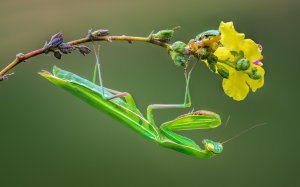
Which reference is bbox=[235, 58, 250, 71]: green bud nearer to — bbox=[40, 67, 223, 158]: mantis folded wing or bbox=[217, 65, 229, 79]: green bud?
bbox=[217, 65, 229, 79]: green bud

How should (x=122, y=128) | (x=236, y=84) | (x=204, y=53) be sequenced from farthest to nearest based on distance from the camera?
(x=122, y=128) < (x=236, y=84) < (x=204, y=53)

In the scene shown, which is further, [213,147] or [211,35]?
[213,147]

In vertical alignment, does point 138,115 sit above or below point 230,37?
below

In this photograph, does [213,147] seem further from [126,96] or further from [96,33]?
[96,33]

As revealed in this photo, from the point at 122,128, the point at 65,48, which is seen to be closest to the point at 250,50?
the point at 65,48

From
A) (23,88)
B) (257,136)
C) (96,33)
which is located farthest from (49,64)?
(96,33)

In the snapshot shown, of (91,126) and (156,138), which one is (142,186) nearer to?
(91,126)
